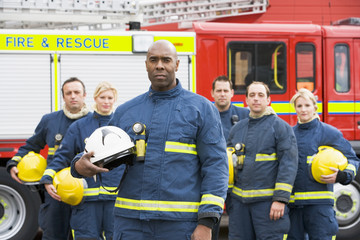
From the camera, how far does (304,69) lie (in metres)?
7.62

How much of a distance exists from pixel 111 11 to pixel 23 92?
161 centimetres

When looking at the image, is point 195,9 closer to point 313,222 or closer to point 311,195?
point 311,195

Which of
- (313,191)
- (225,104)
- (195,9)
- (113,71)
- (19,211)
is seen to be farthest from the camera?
(195,9)

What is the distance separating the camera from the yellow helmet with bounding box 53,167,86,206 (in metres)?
4.75

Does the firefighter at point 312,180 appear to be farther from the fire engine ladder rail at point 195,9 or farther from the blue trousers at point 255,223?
the fire engine ladder rail at point 195,9

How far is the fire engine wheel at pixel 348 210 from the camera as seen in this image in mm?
7281

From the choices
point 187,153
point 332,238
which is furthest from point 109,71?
point 187,153

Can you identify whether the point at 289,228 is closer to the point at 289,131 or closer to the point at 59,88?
the point at 289,131

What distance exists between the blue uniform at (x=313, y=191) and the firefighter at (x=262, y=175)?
0.28 m

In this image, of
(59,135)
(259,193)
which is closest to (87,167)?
(259,193)

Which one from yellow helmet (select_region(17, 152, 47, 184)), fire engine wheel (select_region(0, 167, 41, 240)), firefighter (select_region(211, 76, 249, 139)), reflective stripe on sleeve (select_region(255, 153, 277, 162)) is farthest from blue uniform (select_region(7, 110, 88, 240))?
reflective stripe on sleeve (select_region(255, 153, 277, 162))

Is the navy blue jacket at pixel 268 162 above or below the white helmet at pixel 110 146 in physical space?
below

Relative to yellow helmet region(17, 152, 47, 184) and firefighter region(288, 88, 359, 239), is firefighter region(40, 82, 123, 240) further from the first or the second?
firefighter region(288, 88, 359, 239)

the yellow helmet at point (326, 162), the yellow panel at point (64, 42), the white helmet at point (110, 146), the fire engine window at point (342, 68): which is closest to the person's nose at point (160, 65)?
the white helmet at point (110, 146)
